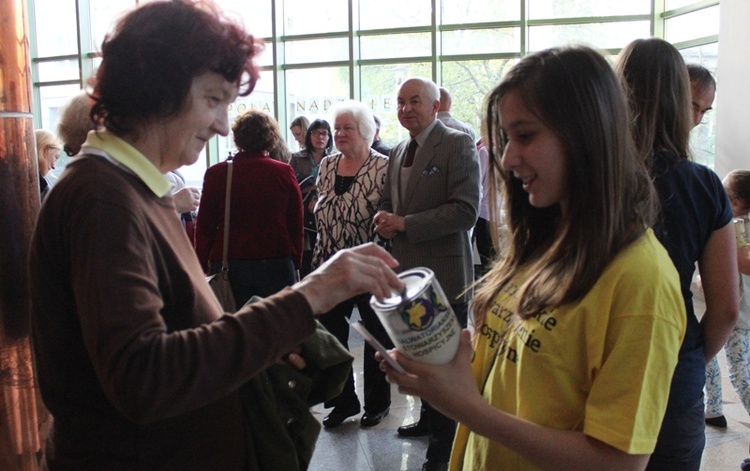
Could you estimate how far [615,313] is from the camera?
40.7 inches

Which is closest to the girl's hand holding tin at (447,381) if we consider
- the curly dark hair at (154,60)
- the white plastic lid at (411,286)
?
the white plastic lid at (411,286)

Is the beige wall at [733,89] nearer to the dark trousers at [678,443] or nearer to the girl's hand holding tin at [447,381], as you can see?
the dark trousers at [678,443]

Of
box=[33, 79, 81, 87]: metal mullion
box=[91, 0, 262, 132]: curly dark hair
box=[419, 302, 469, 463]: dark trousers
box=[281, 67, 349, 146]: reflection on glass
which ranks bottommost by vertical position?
box=[419, 302, 469, 463]: dark trousers

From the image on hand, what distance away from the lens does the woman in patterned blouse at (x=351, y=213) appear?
11.6 feet

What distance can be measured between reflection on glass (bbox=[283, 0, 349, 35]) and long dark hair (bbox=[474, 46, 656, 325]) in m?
9.13

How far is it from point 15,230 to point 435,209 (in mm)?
1811

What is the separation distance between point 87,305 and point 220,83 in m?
0.46

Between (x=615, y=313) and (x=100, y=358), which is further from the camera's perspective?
(x=615, y=313)

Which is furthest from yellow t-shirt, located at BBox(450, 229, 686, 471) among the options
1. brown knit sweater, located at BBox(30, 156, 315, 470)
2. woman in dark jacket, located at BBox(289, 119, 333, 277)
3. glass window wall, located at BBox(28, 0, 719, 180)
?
glass window wall, located at BBox(28, 0, 719, 180)

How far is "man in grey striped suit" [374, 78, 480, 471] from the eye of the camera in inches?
123

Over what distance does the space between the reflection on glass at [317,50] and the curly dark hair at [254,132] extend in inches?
258

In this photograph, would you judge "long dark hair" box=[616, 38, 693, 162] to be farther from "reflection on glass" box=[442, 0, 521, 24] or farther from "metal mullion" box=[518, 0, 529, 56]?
"reflection on glass" box=[442, 0, 521, 24]

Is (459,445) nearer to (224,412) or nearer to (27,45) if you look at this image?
(224,412)

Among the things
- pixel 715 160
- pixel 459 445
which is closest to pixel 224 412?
pixel 459 445
